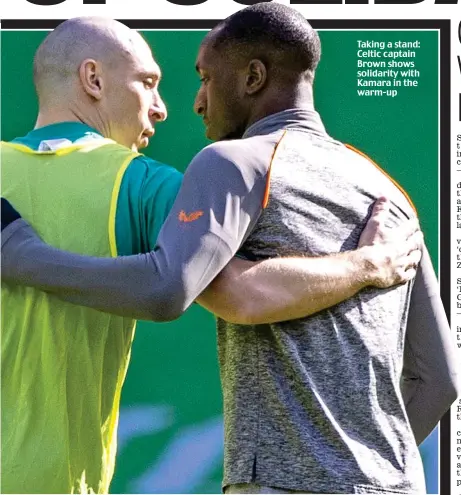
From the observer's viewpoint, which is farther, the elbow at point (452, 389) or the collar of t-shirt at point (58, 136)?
the elbow at point (452, 389)

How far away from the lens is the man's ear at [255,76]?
10.8 feet

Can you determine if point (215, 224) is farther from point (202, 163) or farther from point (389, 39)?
point (389, 39)

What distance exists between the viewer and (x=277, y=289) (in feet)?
10.00

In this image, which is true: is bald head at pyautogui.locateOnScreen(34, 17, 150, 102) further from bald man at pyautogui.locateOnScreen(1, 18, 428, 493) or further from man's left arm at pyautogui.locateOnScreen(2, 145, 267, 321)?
man's left arm at pyautogui.locateOnScreen(2, 145, 267, 321)

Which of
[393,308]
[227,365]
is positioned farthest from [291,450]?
[393,308]

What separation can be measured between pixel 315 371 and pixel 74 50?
1.06 meters

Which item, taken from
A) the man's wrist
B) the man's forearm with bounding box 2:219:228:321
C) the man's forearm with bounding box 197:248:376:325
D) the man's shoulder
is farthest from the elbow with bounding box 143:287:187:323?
the man's wrist

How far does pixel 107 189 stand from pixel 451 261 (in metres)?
1.62

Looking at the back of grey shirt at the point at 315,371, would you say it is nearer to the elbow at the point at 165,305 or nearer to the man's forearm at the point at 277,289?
the man's forearm at the point at 277,289

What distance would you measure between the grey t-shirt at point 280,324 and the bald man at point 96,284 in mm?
56

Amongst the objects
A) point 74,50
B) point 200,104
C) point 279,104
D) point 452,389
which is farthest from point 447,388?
point 74,50

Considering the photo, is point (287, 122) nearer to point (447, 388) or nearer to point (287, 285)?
point (287, 285)

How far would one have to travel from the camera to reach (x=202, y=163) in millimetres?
3039

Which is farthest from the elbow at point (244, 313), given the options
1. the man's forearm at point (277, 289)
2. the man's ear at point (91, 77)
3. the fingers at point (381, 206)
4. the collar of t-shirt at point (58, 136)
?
the man's ear at point (91, 77)
